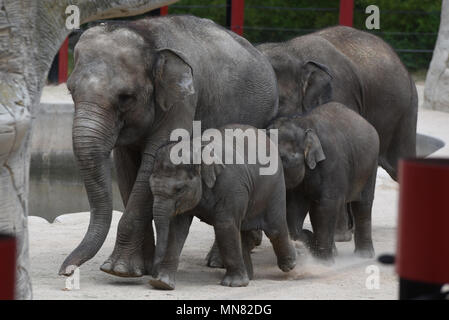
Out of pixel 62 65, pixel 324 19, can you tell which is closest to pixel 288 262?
pixel 62 65

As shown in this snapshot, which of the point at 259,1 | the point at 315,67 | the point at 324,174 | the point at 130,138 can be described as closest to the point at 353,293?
the point at 324,174

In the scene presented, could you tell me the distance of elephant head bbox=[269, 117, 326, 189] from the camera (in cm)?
661

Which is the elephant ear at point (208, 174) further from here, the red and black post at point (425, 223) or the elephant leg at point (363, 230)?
the red and black post at point (425, 223)

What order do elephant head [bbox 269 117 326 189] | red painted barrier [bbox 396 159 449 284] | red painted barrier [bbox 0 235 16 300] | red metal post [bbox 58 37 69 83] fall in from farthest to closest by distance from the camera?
red metal post [bbox 58 37 69 83]
elephant head [bbox 269 117 326 189]
red painted barrier [bbox 396 159 449 284]
red painted barrier [bbox 0 235 16 300]

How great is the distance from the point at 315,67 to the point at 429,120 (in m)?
7.37

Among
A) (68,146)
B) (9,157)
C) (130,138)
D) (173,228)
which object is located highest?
(9,157)

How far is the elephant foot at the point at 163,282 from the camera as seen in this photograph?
18.9 feet

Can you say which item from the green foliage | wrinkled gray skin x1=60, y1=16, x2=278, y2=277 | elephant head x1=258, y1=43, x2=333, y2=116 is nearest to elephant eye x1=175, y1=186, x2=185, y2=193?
wrinkled gray skin x1=60, y1=16, x2=278, y2=277

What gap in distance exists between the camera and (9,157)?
15.4 feet

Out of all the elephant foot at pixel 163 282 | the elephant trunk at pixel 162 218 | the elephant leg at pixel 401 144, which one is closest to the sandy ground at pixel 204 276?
the elephant foot at pixel 163 282

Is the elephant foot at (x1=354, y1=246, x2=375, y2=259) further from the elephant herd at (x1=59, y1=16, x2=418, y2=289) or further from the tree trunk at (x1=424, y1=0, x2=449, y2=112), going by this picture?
the tree trunk at (x1=424, y1=0, x2=449, y2=112)

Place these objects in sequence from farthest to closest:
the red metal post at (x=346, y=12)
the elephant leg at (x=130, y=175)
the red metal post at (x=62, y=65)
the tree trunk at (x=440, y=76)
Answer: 1. the red metal post at (x=346, y=12)
2. the red metal post at (x=62, y=65)
3. the tree trunk at (x=440, y=76)
4. the elephant leg at (x=130, y=175)

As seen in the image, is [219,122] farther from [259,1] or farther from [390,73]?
[259,1]

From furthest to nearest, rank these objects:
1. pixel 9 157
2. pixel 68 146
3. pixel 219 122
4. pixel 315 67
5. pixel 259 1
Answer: pixel 259 1, pixel 68 146, pixel 315 67, pixel 219 122, pixel 9 157
